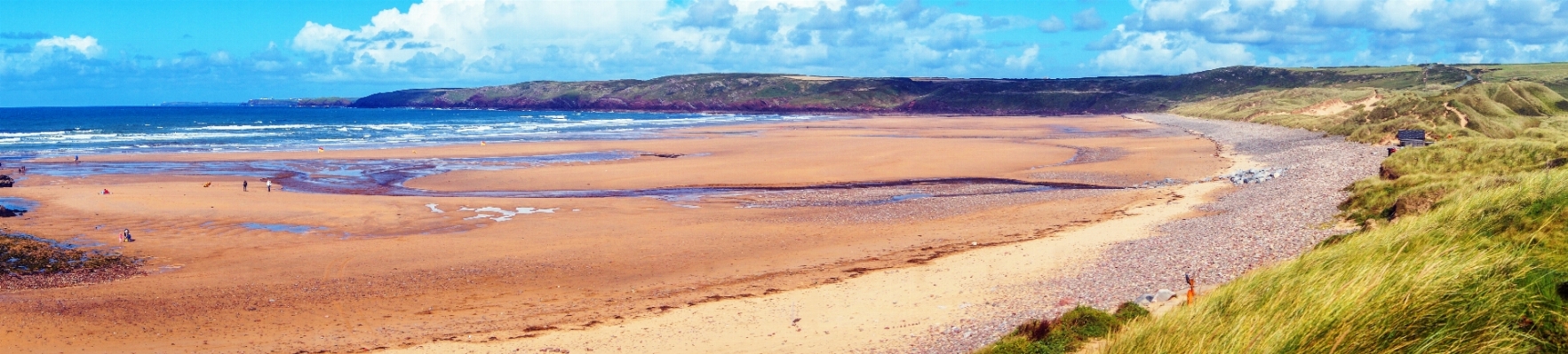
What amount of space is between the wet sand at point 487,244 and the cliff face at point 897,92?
3199 inches

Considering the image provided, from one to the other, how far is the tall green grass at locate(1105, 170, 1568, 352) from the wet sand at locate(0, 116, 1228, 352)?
23.1ft

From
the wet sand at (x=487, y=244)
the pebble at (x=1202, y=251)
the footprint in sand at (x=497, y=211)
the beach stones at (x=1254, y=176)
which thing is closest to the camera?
the pebble at (x=1202, y=251)

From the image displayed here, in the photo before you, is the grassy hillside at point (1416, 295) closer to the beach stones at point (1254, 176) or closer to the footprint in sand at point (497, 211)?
the footprint in sand at point (497, 211)

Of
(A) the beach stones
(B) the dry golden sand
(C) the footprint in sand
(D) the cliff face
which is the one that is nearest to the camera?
(B) the dry golden sand

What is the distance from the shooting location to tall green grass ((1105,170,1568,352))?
3.67m

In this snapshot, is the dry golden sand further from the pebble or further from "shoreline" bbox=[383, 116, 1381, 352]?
the pebble

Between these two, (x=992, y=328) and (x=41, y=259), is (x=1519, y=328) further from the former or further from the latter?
(x=41, y=259)

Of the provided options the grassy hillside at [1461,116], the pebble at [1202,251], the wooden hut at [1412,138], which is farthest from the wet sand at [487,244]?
the grassy hillside at [1461,116]

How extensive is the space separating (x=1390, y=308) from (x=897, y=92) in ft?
419

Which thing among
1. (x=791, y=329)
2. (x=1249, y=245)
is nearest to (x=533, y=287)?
(x=791, y=329)

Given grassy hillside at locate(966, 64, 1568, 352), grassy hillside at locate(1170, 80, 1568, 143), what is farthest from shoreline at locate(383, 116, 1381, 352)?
grassy hillside at locate(1170, 80, 1568, 143)

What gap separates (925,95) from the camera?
4914 inches

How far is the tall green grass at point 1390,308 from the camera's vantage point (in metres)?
3.67

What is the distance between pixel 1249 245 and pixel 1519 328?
9.00m
